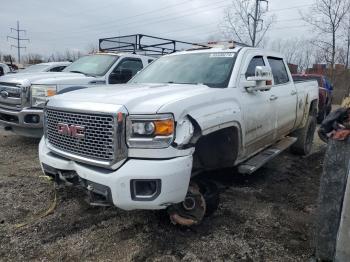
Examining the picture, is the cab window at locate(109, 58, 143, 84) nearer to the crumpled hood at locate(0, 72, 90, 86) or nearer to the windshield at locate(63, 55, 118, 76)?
the windshield at locate(63, 55, 118, 76)

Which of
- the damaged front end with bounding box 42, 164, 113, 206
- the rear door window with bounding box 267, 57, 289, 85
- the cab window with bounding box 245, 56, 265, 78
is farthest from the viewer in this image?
the rear door window with bounding box 267, 57, 289, 85

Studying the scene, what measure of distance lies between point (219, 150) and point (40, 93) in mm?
3922

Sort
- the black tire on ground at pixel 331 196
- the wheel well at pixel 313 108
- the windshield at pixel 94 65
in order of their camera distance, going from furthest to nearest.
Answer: the windshield at pixel 94 65 → the wheel well at pixel 313 108 → the black tire on ground at pixel 331 196

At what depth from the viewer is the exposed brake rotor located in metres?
3.69

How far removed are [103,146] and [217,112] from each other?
1152 mm

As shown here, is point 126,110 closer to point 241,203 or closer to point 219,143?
point 219,143

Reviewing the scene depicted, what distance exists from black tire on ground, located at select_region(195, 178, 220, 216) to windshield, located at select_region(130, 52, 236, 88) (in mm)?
1073

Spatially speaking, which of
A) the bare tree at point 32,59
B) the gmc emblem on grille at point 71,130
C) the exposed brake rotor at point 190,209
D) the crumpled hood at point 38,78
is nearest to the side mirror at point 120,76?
the crumpled hood at point 38,78

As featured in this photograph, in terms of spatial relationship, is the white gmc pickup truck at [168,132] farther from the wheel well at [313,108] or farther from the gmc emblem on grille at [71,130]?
the wheel well at [313,108]

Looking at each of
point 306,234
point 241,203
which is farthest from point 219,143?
point 306,234

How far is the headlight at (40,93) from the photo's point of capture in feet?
22.1

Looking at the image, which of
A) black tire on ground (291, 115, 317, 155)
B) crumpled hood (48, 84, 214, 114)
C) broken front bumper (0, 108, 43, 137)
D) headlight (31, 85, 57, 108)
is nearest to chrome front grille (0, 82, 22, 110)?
broken front bumper (0, 108, 43, 137)

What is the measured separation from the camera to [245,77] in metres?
4.58

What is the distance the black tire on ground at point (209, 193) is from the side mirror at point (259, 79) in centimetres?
123
